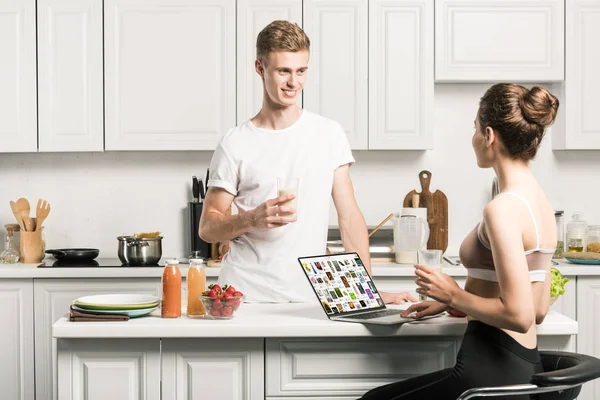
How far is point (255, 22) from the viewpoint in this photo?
4105 mm

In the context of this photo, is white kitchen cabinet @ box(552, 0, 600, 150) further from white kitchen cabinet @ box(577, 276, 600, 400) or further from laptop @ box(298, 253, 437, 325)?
laptop @ box(298, 253, 437, 325)

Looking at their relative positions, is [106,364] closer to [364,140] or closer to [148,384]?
[148,384]

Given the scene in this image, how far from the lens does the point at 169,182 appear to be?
4508 mm

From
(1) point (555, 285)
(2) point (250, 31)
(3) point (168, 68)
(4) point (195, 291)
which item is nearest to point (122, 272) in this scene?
(3) point (168, 68)

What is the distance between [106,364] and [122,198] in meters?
2.33

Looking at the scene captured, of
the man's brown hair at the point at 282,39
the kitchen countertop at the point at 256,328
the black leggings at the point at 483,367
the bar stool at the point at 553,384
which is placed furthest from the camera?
the man's brown hair at the point at 282,39

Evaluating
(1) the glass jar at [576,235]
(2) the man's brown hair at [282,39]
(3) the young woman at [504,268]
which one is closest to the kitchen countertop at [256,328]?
(3) the young woman at [504,268]

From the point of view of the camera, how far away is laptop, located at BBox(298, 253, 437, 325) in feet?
7.55

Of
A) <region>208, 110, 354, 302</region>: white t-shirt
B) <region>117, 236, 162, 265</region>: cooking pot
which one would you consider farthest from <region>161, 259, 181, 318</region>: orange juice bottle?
<region>117, 236, 162, 265</region>: cooking pot

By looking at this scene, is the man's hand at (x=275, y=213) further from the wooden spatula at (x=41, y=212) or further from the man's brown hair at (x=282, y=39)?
the wooden spatula at (x=41, y=212)

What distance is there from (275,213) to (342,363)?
0.47m

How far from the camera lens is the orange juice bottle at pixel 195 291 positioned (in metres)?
2.35

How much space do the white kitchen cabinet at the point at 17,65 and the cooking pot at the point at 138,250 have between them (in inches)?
31.8

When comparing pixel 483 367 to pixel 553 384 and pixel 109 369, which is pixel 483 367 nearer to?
pixel 553 384
